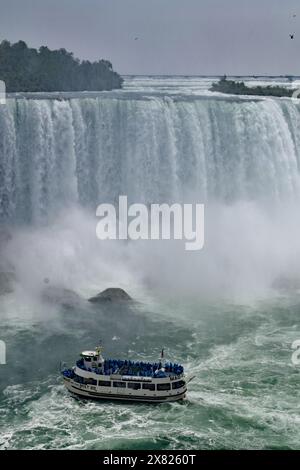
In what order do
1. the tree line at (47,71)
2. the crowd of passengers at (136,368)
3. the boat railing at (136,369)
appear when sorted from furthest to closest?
the tree line at (47,71) → the crowd of passengers at (136,368) → the boat railing at (136,369)

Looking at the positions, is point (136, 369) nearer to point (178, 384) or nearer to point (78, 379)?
point (178, 384)

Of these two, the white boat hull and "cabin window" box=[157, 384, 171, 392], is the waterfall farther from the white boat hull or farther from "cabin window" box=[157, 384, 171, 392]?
"cabin window" box=[157, 384, 171, 392]

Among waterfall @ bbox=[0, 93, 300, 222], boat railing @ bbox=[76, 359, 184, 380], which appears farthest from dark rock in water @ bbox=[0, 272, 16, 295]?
boat railing @ bbox=[76, 359, 184, 380]

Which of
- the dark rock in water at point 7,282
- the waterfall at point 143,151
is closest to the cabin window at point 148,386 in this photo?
the dark rock in water at point 7,282

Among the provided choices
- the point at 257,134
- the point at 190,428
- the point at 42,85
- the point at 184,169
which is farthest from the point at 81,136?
the point at 42,85

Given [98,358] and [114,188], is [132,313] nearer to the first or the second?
[98,358]

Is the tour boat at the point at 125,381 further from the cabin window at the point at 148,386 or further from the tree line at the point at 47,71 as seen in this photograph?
the tree line at the point at 47,71
